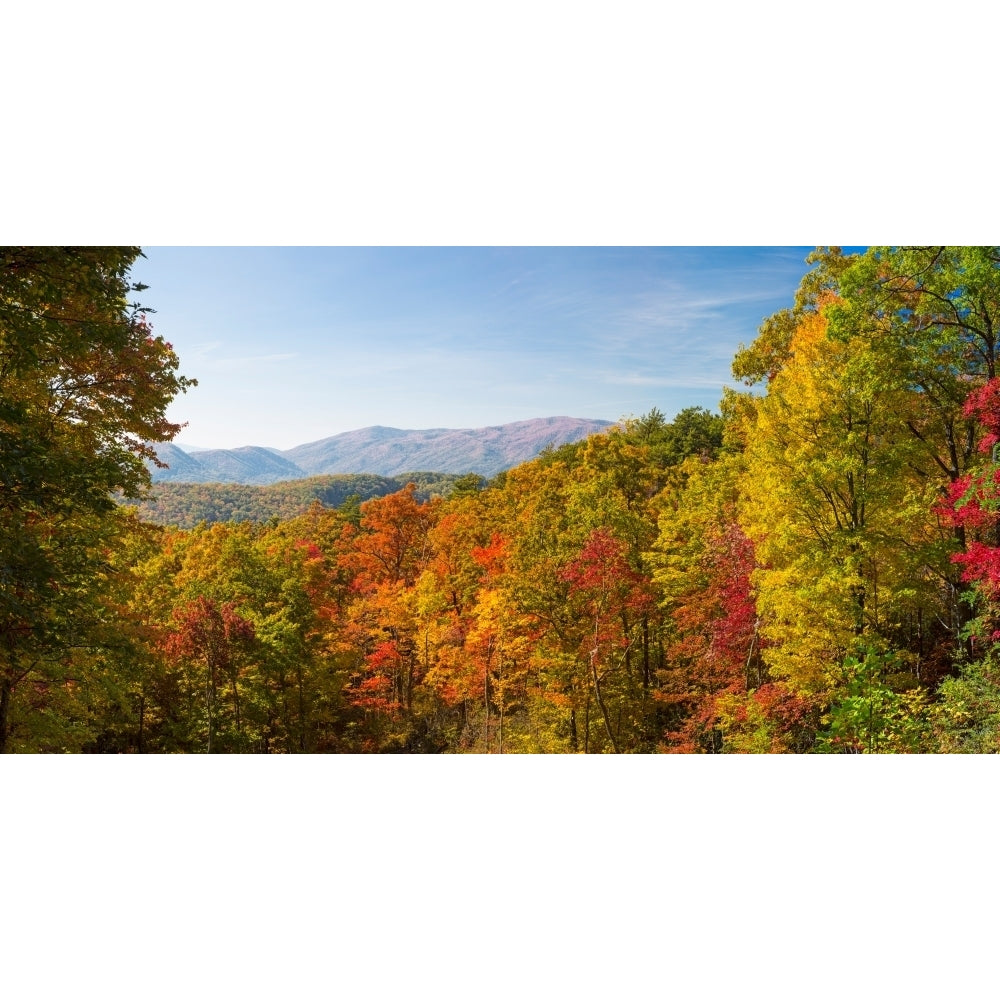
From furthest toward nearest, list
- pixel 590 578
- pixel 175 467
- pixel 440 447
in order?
pixel 440 447 → pixel 590 578 → pixel 175 467

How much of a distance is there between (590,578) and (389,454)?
13.0 ft

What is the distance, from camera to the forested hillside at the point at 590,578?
5488 mm

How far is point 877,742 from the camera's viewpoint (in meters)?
6.11

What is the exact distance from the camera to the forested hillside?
549cm

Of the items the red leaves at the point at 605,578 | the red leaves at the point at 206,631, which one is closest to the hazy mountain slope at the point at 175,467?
the red leaves at the point at 206,631

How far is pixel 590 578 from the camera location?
1080cm

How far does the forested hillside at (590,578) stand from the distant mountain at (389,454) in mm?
1272

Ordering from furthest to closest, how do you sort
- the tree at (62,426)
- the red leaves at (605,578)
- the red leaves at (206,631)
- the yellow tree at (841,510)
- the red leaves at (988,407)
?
1. the red leaves at (605,578)
2. the red leaves at (206,631)
3. the yellow tree at (841,510)
4. the red leaves at (988,407)
5. the tree at (62,426)

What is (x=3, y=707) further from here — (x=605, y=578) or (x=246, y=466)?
(x=605, y=578)

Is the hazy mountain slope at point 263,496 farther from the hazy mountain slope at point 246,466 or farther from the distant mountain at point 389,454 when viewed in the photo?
the distant mountain at point 389,454

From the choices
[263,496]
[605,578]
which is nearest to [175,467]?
[605,578]

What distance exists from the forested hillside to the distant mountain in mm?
1272

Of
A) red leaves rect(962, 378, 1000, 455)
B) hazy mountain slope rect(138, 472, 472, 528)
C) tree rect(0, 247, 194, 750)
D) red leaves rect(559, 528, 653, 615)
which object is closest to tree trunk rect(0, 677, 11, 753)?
tree rect(0, 247, 194, 750)

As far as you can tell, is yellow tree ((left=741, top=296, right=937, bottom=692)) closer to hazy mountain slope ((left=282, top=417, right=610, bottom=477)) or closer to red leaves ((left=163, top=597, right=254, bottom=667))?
hazy mountain slope ((left=282, top=417, right=610, bottom=477))
